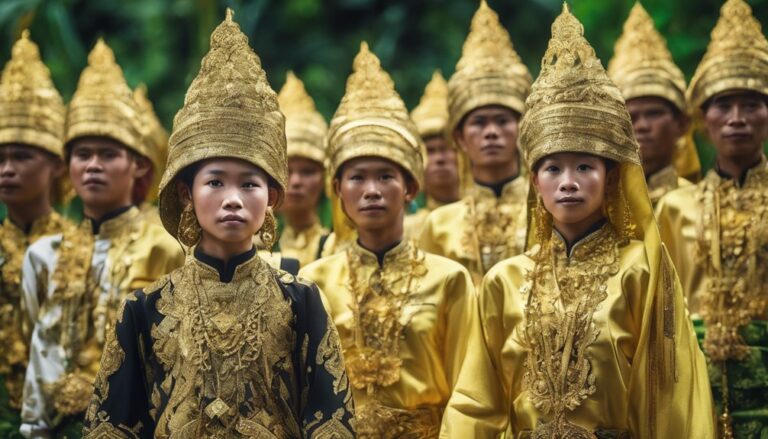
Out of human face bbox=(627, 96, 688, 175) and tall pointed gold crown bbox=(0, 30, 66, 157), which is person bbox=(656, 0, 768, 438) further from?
tall pointed gold crown bbox=(0, 30, 66, 157)

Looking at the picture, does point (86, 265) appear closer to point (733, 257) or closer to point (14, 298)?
point (14, 298)

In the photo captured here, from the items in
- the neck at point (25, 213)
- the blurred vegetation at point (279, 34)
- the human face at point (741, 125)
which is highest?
the blurred vegetation at point (279, 34)

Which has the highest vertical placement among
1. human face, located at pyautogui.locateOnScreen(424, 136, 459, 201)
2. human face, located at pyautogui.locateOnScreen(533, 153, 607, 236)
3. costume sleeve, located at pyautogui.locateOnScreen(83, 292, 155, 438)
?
human face, located at pyautogui.locateOnScreen(424, 136, 459, 201)

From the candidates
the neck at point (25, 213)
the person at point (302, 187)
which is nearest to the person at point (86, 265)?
the neck at point (25, 213)

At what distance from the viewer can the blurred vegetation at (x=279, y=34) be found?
41.5ft

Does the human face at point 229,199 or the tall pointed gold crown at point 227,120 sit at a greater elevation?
the tall pointed gold crown at point 227,120

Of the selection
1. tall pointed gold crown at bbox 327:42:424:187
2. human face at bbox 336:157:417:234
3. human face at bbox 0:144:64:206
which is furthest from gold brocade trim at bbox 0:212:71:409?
human face at bbox 336:157:417:234

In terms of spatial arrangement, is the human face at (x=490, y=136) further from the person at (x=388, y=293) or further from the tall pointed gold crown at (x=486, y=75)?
the person at (x=388, y=293)

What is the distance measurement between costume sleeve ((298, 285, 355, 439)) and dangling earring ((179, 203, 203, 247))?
489 millimetres

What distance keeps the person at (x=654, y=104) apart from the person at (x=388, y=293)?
1501 millimetres

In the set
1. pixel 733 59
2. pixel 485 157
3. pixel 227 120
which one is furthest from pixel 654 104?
pixel 227 120

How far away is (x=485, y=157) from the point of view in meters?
7.53

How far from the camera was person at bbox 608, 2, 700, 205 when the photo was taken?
7574 mm

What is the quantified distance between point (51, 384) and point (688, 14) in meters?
5.94
